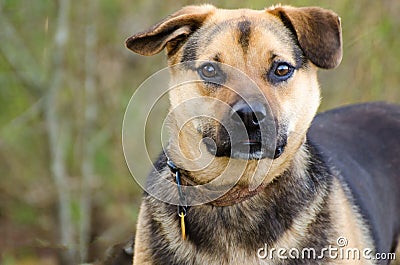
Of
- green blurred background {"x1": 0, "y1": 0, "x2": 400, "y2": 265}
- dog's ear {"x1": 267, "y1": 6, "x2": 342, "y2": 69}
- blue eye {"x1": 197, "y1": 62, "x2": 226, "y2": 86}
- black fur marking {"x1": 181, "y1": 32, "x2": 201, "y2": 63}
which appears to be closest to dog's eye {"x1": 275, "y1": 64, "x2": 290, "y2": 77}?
dog's ear {"x1": 267, "y1": 6, "x2": 342, "y2": 69}

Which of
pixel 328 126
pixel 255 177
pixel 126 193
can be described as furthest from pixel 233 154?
pixel 126 193

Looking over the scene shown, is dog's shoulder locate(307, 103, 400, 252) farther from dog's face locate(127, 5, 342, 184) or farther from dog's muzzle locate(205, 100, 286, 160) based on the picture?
dog's muzzle locate(205, 100, 286, 160)

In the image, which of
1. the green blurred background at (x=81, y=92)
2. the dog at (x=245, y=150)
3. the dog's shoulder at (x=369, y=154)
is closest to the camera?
the dog at (x=245, y=150)

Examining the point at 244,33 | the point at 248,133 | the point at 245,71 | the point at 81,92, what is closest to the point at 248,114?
the point at 248,133

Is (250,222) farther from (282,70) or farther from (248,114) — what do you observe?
(282,70)

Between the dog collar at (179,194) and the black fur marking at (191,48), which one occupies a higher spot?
the black fur marking at (191,48)

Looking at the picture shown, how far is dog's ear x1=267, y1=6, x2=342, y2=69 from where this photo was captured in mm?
4383

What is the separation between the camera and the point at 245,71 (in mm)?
4262

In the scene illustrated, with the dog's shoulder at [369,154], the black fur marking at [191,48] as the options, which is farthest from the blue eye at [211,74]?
the dog's shoulder at [369,154]

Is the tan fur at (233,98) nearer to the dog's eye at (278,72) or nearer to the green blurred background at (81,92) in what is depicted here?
the dog's eye at (278,72)

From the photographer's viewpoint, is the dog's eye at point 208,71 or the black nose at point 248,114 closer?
the black nose at point 248,114

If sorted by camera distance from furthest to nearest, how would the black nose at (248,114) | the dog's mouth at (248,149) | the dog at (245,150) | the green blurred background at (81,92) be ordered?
the green blurred background at (81,92), the dog at (245,150), the dog's mouth at (248,149), the black nose at (248,114)

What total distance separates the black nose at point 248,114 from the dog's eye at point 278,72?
12.7 inches

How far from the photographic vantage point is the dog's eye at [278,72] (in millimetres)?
4309
